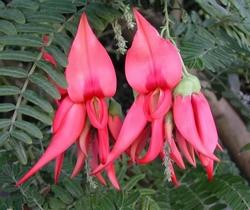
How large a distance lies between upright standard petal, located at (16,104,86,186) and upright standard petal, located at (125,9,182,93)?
78 millimetres

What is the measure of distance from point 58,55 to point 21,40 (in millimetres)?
64

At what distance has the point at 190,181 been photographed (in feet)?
4.38

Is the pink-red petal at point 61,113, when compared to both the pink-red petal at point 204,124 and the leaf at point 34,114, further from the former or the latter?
the pink-red petal at point 204,124

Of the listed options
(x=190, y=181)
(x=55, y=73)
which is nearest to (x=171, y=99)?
(x=55, y=73)

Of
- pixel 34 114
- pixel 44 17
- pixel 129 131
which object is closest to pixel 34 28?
pixel 44 17

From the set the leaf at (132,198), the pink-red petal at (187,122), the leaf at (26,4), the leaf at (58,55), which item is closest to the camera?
the pink-red petal at (187,122)

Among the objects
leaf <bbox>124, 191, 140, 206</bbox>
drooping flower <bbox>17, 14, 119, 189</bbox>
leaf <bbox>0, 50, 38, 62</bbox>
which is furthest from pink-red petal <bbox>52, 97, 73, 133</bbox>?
leaf <bbox>124, 191, 140, 206</bbox>

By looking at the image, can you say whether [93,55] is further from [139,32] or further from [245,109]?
[245,109]

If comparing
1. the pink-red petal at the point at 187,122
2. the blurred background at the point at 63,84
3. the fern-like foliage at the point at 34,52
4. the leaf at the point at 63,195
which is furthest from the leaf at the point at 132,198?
the pink-red petal at the point at 187,122

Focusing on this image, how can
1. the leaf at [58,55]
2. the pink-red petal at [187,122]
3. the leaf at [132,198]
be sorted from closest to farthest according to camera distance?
the pink-red petal at [187,122], the leaf at [58,55], the leaf at [132,198]

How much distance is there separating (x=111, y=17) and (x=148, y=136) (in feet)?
0.78

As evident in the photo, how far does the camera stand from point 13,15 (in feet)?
3.21

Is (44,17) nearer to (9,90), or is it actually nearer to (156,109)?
(9,90)

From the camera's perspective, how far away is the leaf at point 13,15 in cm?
97
